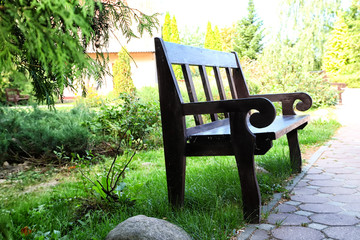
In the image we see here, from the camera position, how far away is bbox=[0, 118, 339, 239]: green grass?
2332mm

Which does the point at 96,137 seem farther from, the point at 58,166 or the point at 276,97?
the point at 276,97

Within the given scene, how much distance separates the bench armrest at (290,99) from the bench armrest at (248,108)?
1646 millimetres

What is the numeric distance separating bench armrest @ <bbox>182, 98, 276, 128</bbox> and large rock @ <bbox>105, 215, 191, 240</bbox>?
825 millimetres

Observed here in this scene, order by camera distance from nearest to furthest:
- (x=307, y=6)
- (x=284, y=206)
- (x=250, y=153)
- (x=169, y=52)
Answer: (x=250, y=153) < (x=169, y=52) < (x=284, y=206) < (x=307, y=6)

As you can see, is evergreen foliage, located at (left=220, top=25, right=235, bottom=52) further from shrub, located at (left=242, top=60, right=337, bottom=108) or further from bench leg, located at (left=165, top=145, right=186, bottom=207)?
bench leg, located at (left=165, top=145, right=186, bottom=207)

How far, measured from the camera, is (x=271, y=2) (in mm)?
12328

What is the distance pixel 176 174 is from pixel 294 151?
189cm

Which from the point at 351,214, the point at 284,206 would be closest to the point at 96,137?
the point at 284,206

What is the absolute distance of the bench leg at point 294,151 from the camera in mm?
3994

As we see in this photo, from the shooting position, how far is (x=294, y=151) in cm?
400

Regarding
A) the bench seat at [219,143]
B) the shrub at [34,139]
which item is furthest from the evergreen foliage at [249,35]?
the bench seat at [219,143]

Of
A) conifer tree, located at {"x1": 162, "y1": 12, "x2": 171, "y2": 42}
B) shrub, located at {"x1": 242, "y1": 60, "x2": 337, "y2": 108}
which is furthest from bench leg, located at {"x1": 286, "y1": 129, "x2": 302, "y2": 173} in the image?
conifer tree, located at {"x1": 162, "y1": 12, "x2": 171, "y2": 42}

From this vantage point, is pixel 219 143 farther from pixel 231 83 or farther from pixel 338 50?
pixel 338 50

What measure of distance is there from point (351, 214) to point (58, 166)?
3726mm
